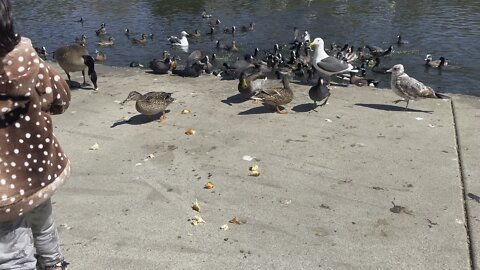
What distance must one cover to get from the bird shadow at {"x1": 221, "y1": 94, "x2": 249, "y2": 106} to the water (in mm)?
6683

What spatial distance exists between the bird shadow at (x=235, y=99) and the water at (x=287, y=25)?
21.9 ft

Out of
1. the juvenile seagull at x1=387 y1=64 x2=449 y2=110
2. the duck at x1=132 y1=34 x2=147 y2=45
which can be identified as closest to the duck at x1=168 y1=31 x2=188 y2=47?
the duck at x1=132 y1=34 x2=147 y2=45

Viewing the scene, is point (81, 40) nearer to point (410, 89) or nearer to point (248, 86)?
point (248, 86)

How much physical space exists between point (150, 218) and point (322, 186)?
261 cm

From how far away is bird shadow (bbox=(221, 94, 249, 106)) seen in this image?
1096 centimetres

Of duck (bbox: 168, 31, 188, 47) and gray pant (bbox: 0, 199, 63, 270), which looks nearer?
gray pant (bbox: 0, 199, 63, 270)

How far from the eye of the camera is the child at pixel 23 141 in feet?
10.2

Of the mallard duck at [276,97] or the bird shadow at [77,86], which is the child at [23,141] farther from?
the bird shadow at [77,86]

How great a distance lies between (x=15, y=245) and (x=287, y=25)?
24.5 m

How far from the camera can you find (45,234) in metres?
3.91

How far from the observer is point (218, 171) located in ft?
24.2

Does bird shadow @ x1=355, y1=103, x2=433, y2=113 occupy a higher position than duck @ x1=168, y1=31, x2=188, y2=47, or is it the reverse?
bird shadow @ x1=355, y1=103, x2=433, y2=113

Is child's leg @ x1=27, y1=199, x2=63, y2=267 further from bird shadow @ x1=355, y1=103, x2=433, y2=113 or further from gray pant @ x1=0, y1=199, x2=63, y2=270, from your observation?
bird shadow @ x1=355, y1=103, x2=433, y2=113

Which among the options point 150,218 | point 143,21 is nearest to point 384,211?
point 150,218
